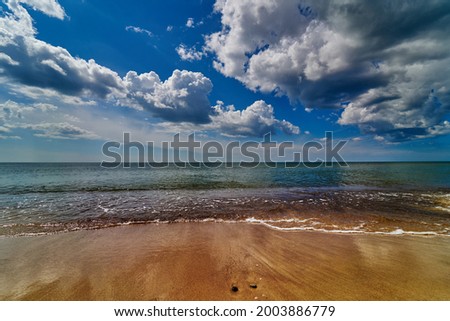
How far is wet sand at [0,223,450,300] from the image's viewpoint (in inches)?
158

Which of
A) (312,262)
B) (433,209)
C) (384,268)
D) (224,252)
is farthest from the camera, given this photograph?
(433,209)

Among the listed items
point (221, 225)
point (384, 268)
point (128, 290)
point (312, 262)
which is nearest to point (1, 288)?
point (128, 290)

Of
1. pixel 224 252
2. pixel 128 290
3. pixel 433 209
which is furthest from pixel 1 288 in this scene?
pixel 433 209

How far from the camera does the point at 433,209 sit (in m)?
11.2

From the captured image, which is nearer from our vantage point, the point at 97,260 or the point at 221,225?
the point at 97,260

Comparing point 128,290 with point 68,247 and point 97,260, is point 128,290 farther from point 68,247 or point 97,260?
point 68,247

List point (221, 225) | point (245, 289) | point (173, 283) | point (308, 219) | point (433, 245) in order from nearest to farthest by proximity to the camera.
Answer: point (245, 289)
point (173, 283)
point (433, 245)
point (221, 225)
point (308, 219)

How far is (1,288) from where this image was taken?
4.30m

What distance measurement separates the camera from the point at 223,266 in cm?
497

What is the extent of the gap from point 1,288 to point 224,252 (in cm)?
555

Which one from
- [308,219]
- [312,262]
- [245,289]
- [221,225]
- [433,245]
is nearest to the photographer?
[245,289]

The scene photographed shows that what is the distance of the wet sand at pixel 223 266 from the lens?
4.02 metres

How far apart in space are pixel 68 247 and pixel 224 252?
555cm

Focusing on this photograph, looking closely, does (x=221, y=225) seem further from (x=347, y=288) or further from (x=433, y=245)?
(x=433, y=245)
